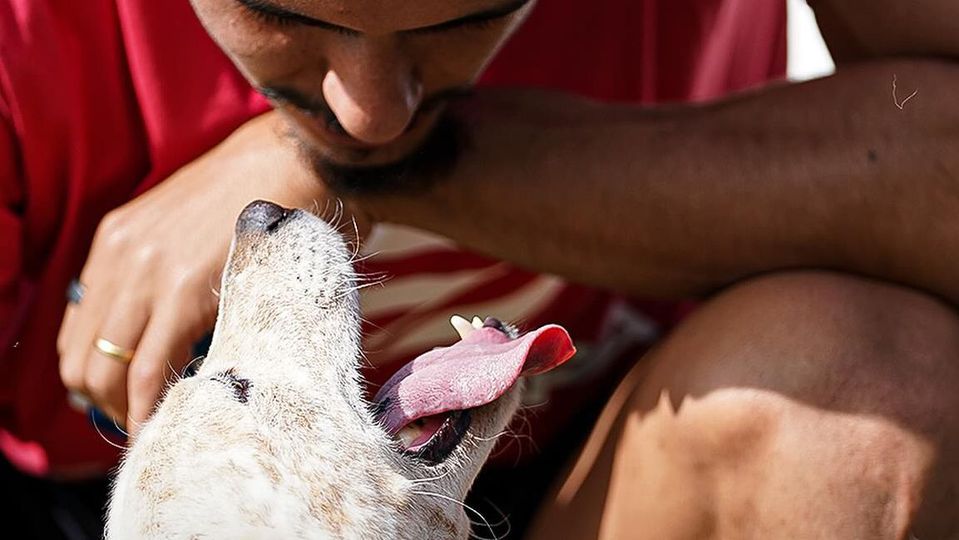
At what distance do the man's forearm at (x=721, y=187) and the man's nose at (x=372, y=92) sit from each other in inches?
8.8

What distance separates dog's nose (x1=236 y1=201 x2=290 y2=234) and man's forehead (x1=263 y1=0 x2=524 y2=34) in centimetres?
19

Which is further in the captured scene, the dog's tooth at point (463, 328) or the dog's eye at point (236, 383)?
the dog's tooth at point (463, 328)

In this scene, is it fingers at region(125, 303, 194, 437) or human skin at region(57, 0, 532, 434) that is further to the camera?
fingers at region(125, 303, 194, 437)

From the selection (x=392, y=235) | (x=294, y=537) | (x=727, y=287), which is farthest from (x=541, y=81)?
(x=294, y=537)

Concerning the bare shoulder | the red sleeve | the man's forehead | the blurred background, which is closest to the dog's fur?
the man's forehead

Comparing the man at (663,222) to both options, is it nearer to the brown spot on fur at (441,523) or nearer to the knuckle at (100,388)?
the knuckle at (100,388)

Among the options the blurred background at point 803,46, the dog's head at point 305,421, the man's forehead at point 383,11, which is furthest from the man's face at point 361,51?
the blurred background at point 803,46

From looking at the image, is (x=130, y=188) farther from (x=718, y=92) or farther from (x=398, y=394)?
(x=718, y=92)

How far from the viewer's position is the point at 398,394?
1005 millimetres

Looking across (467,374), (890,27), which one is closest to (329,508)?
(467,374)

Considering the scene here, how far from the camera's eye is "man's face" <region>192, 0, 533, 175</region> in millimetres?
920

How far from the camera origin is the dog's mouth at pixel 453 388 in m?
0.98

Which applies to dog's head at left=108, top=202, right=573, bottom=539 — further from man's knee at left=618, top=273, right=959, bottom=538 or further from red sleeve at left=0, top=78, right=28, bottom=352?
red sleeve at left=0, top=78, right=28, bottom=352

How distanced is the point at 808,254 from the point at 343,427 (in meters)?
0.46
